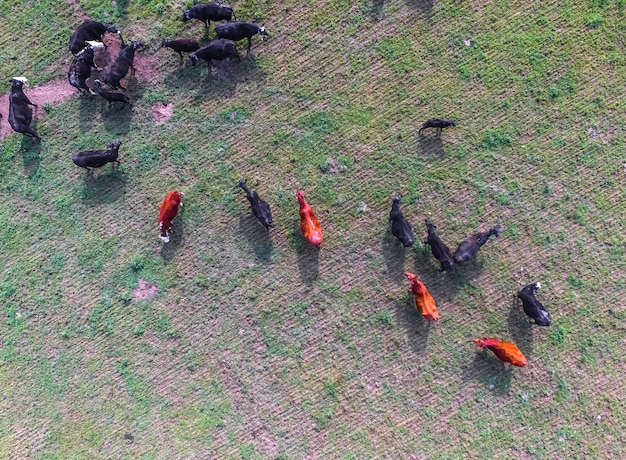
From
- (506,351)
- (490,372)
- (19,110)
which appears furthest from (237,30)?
(490,372)

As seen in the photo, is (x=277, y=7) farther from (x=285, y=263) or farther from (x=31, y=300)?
(x=31, y=300)

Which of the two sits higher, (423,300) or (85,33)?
(85,33)

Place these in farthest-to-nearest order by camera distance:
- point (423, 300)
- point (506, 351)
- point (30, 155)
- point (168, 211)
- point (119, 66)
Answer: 1. point (30, 155)
2. point (119, 66)
3. point (168, 211)
4. point (423, 300)
5. point (506, 351)

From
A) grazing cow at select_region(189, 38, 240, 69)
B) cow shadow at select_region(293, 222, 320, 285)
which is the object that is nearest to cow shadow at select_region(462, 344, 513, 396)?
cow shadow at select_region(293, 222, 320, 285)

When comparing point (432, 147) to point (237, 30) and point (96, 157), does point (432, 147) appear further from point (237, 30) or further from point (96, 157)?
point (96, 157)

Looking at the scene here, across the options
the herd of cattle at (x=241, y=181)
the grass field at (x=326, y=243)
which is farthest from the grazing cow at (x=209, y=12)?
the grass field at (x=326, y=243)
